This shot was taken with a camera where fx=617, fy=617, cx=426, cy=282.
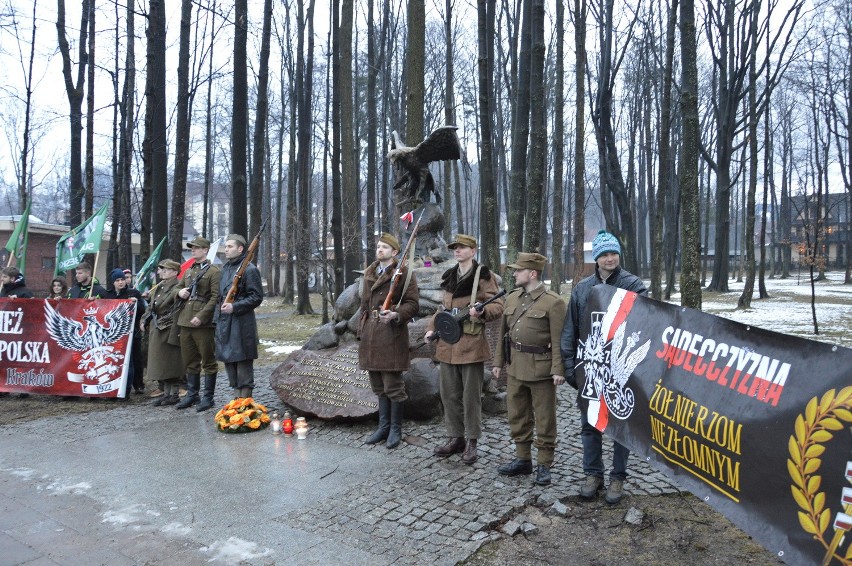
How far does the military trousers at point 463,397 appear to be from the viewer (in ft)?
17.8

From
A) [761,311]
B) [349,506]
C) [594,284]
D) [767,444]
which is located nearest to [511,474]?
[349,506]

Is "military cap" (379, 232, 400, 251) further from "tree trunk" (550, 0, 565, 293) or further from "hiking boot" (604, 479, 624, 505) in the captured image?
"tree trunk" (550, 0, 565, 293)

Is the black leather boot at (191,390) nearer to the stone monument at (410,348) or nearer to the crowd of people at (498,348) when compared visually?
the stone monument at (410,348)

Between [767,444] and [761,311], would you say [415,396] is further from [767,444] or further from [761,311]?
[761,311]

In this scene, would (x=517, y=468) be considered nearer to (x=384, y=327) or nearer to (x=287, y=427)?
(x=384, y=327)

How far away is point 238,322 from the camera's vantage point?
23.1 ft

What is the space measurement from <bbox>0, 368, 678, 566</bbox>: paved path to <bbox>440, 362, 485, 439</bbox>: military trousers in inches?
11.2

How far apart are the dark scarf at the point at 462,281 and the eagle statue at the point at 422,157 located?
11.9 ft

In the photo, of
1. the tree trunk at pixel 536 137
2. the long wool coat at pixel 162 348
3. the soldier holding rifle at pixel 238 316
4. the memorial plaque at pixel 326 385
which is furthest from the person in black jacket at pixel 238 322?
the tree trunk at pixel 536 137

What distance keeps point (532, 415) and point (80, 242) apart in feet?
24.4

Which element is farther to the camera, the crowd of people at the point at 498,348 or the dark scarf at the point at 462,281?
the dark scarf at the point at 462,281

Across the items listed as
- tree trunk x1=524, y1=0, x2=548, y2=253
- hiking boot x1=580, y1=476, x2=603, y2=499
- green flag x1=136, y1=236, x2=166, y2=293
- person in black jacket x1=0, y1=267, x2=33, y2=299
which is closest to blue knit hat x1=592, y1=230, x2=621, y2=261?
hiking boot x1=580, y1=476, x2=603, y2=499

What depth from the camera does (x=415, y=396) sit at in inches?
260

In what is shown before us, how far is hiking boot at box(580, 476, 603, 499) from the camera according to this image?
4484mm
